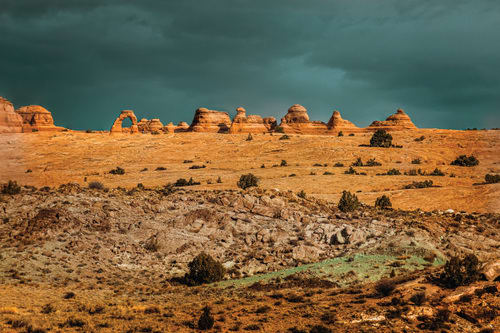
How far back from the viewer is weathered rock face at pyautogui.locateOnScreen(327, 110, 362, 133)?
103019 millimetres

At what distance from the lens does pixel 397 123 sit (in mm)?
99000

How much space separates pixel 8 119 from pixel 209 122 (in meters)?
46.6

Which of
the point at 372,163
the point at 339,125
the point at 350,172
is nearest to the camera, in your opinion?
the point at 350,172

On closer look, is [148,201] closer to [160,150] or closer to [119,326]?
[119,326]

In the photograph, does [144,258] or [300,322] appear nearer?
[300,322]

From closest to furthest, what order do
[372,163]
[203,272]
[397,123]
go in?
[203,272] → [372,163] → [397,123]

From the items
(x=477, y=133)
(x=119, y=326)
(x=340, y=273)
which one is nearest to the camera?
(x=119, y=326)

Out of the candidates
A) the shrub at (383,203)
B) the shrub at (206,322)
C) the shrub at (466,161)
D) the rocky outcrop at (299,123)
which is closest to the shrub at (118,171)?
the shrub at (383,203)

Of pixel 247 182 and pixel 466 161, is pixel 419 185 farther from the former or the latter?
pixel 466 161

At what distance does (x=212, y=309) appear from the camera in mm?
15320

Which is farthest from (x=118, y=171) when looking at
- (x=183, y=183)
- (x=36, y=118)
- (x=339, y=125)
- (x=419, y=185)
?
(x=339, y=125)

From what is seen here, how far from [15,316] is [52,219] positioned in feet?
31.2

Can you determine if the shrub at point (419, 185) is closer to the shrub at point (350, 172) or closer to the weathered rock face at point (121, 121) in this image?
the shrub at point (350, 172)

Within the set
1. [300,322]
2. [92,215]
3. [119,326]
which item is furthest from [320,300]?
[92,215]
